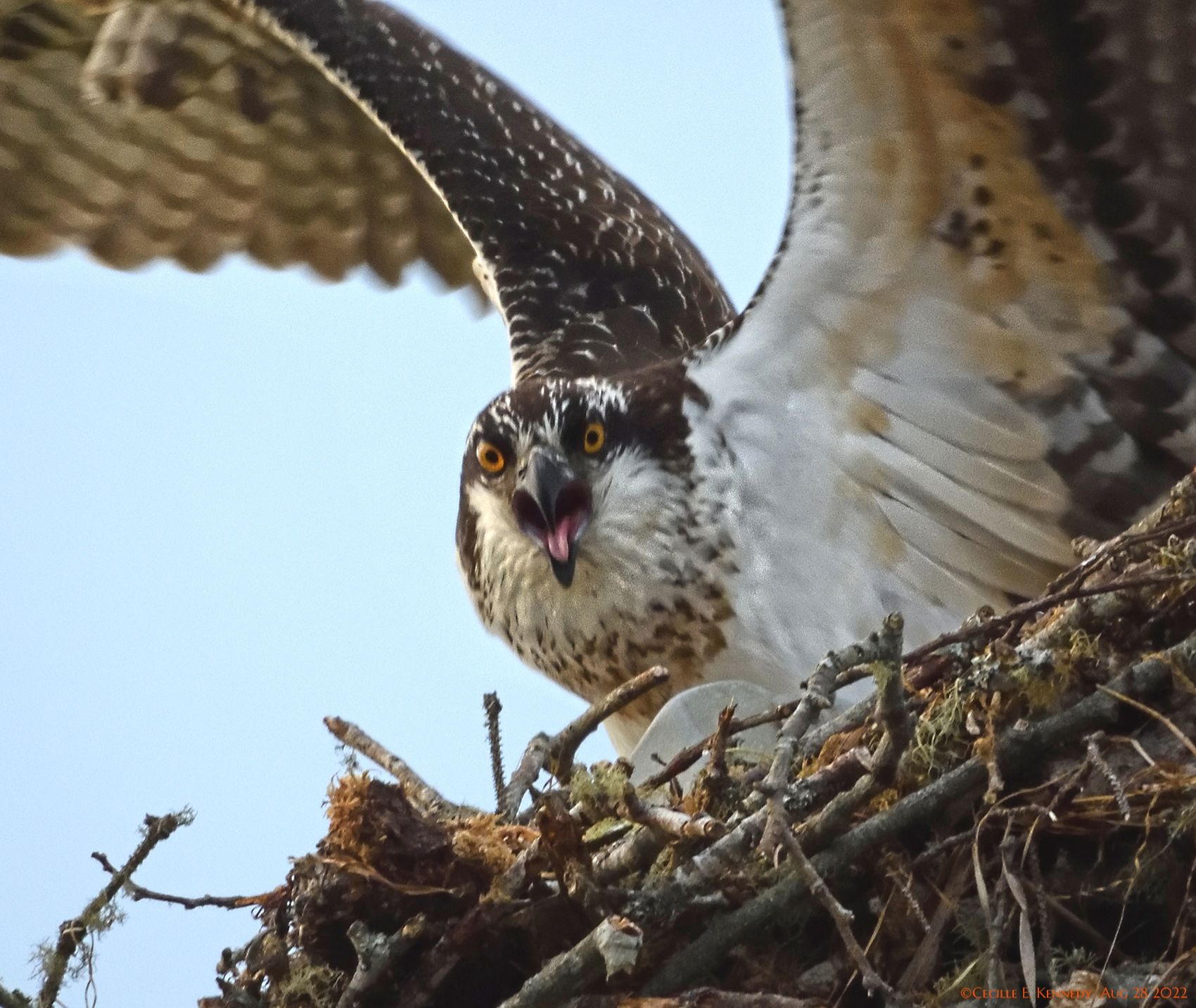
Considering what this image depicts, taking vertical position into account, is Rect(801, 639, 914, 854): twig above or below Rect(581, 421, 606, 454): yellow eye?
below

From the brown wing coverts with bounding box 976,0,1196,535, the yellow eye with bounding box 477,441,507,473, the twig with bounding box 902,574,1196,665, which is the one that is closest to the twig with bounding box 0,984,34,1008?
the twig with bounding box 902,574,1196,665

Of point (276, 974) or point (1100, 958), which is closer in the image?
point (1100, 958)

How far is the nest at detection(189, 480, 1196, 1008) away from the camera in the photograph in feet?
7.51

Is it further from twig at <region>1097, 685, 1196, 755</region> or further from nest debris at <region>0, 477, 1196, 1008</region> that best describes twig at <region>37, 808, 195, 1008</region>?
twig at <region>1097, 685, 1196, 755</region>

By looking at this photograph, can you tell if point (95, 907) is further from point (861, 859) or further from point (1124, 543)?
point (1124, 543)

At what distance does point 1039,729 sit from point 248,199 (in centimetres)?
377

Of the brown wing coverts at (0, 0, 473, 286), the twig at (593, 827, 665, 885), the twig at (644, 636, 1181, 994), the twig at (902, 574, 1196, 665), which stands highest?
the brown wing coverts at (0, 0, 473, 286)

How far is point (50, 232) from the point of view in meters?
5.49

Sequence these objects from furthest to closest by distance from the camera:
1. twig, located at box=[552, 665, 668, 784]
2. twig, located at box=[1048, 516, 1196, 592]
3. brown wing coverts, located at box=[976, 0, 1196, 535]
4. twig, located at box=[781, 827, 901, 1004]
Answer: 1. brown wing coverts, located at box=[976, 0, 1196, 535]
2. twig, located at box=[552, 665, 668, 784]
3. twig, located at box=[1048, 516, 1196, 592]
4. twig, located at box=[781, 827, 901, 1004]

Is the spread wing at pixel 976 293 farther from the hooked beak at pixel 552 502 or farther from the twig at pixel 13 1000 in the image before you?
the twig at pixel 13 1000

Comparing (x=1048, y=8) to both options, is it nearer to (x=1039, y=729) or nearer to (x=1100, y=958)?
(x=1039, y=729)

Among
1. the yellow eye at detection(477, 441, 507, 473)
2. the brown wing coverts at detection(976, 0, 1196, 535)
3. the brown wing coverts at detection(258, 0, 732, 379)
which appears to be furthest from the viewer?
the brown wing coverts at detection(258, 0, 732, 379)

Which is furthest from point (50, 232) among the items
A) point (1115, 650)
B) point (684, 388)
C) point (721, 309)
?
point (1115, 650)

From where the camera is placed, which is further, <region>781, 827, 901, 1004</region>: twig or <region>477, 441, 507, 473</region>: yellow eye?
<region>477, 441, 507, 473</region>: yellow eye
